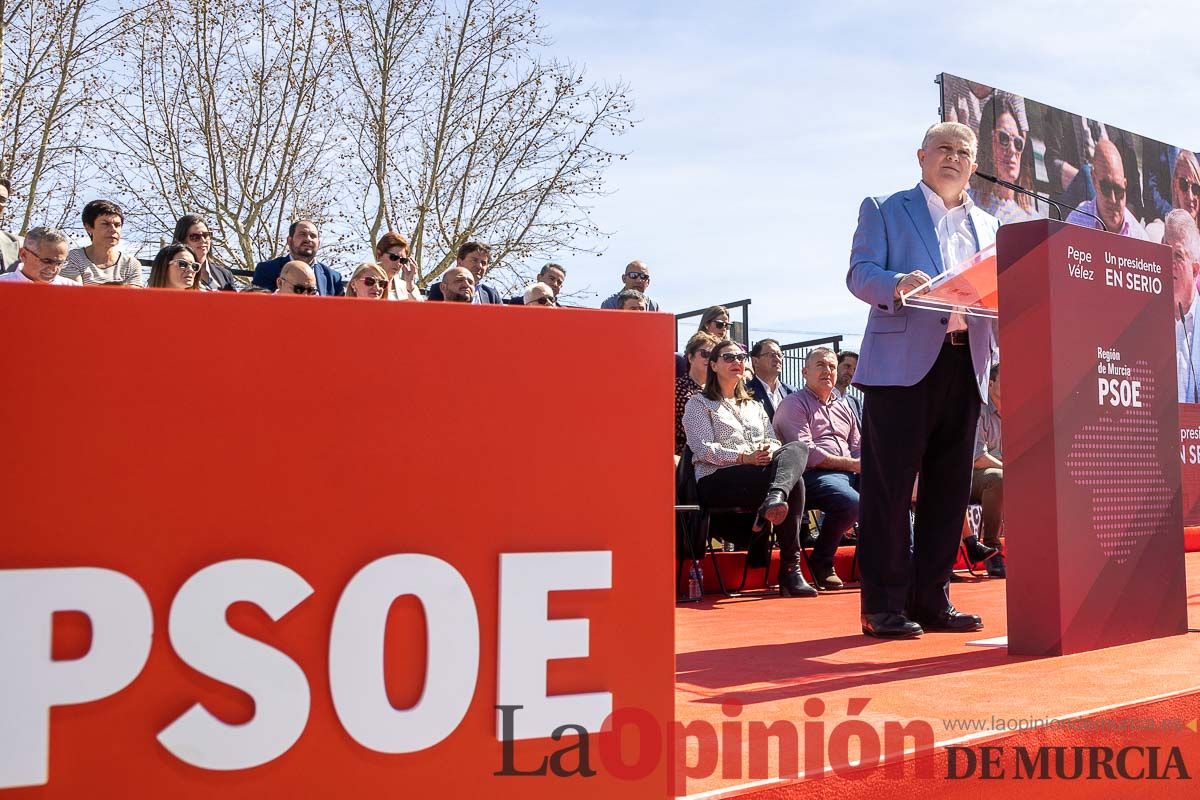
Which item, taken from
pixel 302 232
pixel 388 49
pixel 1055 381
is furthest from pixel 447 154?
pixel 1055 381

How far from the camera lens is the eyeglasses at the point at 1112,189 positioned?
14906 millimetres

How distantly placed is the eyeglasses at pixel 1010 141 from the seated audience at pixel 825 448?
7957 millimetres

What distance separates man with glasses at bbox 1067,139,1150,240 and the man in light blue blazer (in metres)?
12.2

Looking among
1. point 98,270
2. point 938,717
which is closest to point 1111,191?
point 98,270

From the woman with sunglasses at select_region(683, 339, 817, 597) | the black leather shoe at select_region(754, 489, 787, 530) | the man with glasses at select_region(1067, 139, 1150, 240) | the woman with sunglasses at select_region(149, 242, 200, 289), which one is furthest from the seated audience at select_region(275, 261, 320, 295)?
the man with glasses at select_region(1067, 139, 1150, 240)

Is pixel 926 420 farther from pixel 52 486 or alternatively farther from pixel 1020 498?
pixel 52 486

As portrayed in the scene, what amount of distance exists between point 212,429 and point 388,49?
13.0 metres

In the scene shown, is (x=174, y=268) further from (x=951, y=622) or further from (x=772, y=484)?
(x=951, y=622)

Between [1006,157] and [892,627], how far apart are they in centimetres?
1114

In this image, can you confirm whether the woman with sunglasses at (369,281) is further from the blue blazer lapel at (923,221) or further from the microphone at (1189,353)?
the microphone at (1189,353)

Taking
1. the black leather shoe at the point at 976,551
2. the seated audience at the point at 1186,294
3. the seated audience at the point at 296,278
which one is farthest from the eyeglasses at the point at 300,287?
the seated audience at the point at 1186,294

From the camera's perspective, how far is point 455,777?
1.46 meters

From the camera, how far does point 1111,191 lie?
15039 millimetres

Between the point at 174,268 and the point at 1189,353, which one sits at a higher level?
the point at 1189,353
